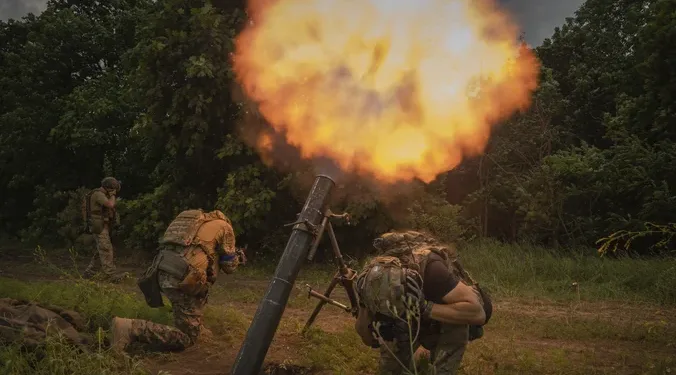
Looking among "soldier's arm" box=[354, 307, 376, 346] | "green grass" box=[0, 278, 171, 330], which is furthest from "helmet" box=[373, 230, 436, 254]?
"green grass" box=[0, 278, 171, 330]

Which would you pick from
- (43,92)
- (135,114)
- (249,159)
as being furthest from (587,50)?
(43,92)

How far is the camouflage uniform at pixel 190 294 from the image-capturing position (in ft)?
19.5

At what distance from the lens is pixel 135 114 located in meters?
18.3

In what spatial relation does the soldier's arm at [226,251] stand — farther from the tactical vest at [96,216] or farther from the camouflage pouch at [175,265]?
the tactical vest at [96,216]

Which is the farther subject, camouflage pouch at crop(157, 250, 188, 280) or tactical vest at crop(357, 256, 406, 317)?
camouflage pouch at crop(157, 250, 188, 280)

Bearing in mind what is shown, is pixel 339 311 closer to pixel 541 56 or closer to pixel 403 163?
A: pixel 403 163

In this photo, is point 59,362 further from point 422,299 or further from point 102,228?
point 102,228

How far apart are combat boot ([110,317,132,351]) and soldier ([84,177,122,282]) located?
5.30 meters

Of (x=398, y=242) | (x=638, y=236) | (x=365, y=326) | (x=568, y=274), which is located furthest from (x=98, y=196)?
(x=638, y=236)

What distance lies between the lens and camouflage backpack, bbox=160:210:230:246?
6172mm

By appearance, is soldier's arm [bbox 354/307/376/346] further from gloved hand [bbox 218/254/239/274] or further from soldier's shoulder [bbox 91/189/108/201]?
soldier's shoulder [bbox 91/189/108/201]

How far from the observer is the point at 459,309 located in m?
4.15

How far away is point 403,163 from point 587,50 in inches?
623

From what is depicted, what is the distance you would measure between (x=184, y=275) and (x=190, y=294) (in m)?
0.29
